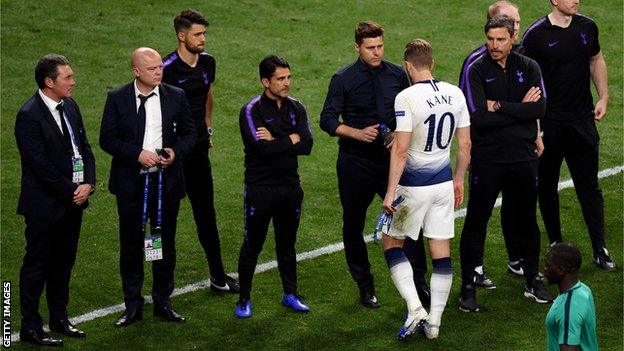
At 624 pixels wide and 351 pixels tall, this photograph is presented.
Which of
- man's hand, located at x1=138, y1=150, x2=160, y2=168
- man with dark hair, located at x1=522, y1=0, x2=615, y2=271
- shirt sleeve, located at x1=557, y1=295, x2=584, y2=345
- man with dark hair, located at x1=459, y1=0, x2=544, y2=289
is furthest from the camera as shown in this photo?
man with dark hair, located at x1=522, y1=0, x2=615, y2=271

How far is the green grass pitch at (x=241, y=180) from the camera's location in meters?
9.95

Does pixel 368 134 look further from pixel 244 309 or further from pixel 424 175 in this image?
pixel 244 309

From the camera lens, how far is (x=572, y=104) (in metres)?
11.1

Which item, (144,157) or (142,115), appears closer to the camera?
(144,157)

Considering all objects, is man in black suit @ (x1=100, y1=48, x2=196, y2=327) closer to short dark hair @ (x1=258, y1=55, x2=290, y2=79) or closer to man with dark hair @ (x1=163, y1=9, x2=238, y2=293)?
man with dark hair @ (x1=163, y1=9, x2=238, y2=293)

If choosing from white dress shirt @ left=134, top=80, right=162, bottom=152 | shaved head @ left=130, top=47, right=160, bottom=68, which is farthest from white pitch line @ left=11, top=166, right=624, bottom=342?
shaved head @ left=130, top=47, right=160, bottom=68

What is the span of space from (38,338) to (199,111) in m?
2.35

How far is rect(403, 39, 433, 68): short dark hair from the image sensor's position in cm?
947

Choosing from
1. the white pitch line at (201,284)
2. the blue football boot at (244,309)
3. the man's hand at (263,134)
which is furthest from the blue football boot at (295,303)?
the man's hand at (263,134)

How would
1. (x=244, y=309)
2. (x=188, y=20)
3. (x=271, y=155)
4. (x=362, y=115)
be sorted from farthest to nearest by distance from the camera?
(x=188, y=20)
(x=244, y=309)
(x=362, y=115)
(x=271, y=155)

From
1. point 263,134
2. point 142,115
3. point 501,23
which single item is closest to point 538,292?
point 501,23

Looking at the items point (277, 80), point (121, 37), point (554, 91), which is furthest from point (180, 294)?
point (121, 37)

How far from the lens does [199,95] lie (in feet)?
35.1

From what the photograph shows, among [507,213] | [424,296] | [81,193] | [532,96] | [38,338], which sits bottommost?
[38,338]
